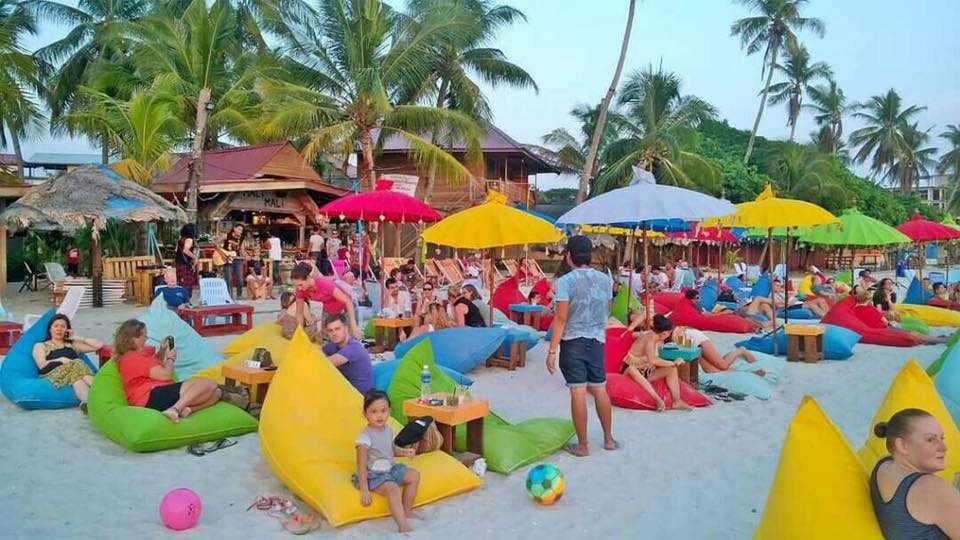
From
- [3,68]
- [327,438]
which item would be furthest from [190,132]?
[327,438]

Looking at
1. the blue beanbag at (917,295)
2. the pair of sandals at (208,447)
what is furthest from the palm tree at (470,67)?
the pair of sandals at (208,447)

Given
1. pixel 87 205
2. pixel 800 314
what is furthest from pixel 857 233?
pixel 87 205

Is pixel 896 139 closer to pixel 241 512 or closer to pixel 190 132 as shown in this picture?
pixel 190 132

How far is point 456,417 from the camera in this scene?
449cm

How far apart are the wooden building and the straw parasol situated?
4.19 meters

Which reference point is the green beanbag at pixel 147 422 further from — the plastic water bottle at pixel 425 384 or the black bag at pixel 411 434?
the black bag at pixel 411 434

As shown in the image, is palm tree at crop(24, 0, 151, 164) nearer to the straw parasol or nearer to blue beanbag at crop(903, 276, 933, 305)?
the straw parasol

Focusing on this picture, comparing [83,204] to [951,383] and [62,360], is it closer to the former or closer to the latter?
[62,360]

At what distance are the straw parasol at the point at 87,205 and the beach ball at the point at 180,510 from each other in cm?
1048

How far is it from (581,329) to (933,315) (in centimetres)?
957

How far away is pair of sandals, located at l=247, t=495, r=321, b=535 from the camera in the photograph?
3.77 metres

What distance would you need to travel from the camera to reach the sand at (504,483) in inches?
149

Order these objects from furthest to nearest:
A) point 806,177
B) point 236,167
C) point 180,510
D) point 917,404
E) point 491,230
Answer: point 806,177, point 236,167, point 491,230, point 180,510, point 917,404

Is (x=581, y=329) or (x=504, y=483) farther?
(x=581, y=329)
